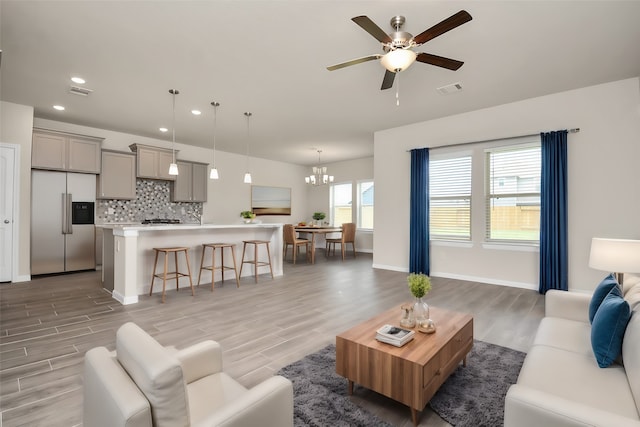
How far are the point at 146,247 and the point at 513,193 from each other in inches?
223

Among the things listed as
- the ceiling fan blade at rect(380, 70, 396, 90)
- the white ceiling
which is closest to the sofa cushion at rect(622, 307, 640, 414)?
the ceiling fan blade at rect(380, 70, 396, 90)

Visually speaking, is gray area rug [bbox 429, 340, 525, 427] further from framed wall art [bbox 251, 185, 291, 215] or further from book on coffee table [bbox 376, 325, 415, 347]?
framed wall art [bbox 251, 185, 291, 215]

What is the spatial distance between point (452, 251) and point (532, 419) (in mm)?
4636

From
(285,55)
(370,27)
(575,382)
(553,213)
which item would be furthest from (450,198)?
(575,382)

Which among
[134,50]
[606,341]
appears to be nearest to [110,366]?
[606,341]

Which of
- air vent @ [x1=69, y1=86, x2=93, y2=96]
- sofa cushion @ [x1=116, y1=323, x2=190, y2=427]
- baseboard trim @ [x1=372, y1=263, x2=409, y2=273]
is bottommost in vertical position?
baseboard trim @ [x1=372, y1=263, x2=409, y2=273]

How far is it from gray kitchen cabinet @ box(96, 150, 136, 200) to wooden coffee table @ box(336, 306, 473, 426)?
6.10 meters

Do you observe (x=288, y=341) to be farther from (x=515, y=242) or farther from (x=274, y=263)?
(x=515, y=242)

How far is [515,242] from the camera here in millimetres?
4906

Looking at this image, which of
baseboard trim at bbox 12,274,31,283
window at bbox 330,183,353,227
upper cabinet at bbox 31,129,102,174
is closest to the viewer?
baseboard trim at bbox 12,274,31,283

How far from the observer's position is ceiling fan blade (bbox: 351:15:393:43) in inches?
85.3

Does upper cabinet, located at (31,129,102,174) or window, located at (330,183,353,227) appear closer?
upper cabinet, located at (31,129,102,174)

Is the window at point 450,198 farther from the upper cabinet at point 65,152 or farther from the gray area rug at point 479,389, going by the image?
the upper cabinet at point 65,152

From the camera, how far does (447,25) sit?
7.30 ft
